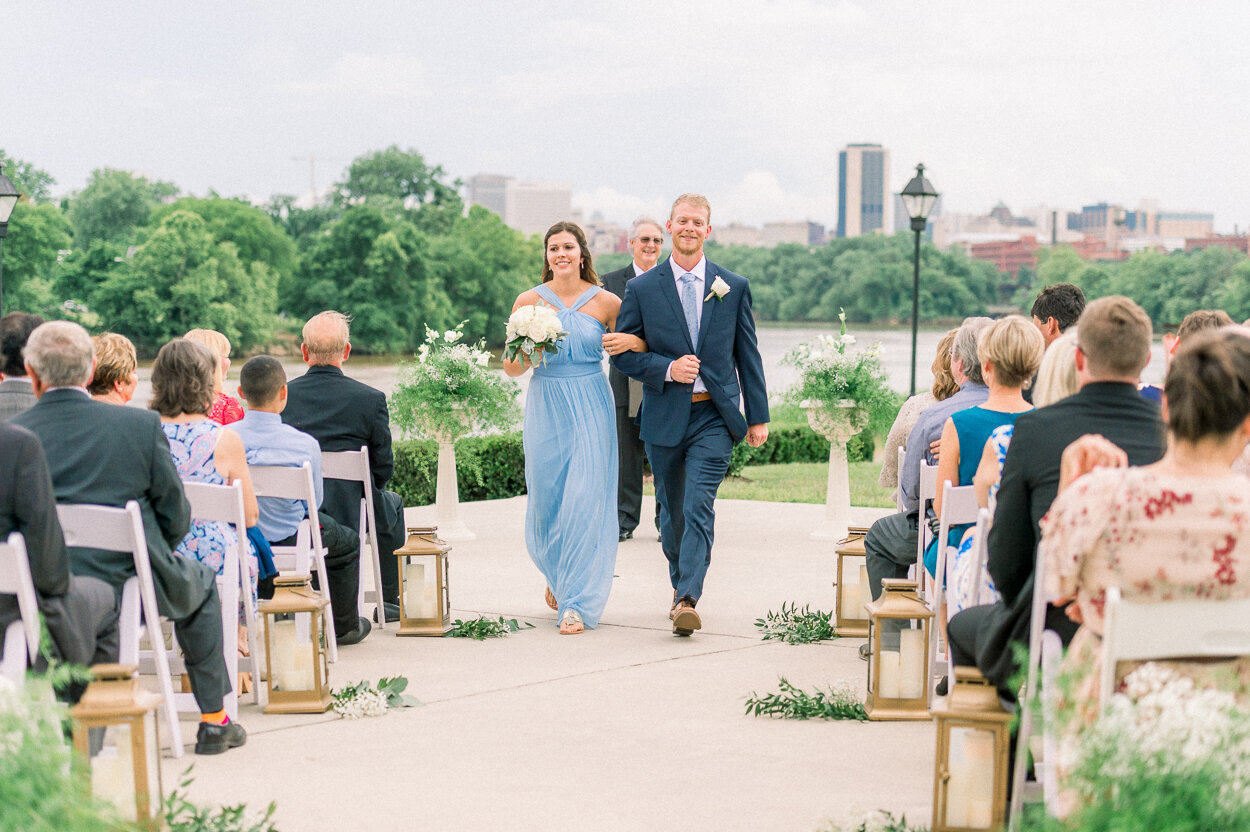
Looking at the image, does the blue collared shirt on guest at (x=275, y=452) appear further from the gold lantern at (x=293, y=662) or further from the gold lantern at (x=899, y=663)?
the gold lantern at (x=899, y=663)

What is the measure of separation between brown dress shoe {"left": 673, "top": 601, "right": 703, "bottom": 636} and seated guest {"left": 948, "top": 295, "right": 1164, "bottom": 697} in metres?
2.70

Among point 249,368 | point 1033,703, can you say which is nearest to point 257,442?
point 249,368

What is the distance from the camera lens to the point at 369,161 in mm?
87312

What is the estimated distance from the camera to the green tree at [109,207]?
81375 millimetres

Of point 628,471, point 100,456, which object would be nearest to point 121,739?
point 100,456

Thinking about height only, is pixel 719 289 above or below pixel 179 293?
below

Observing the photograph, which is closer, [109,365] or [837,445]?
[109,365]

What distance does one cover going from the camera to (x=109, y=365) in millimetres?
4574

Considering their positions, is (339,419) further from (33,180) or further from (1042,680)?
(33,180)

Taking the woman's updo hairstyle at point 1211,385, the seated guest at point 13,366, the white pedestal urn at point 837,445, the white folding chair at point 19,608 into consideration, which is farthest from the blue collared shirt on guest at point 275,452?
the white pedestal urn at point 837,445

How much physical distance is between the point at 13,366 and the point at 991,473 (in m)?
4.41

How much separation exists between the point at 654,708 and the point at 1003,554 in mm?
1966

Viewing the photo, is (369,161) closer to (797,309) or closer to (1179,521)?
(797,309)

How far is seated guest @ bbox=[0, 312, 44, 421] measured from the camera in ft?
18.8
